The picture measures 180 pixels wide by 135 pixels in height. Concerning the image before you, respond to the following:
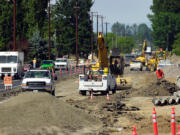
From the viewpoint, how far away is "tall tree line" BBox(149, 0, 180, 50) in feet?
461

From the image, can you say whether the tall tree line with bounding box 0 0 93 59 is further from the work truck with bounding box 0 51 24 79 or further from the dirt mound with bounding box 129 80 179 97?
the dirt mound with bounding box 129 80 179 97

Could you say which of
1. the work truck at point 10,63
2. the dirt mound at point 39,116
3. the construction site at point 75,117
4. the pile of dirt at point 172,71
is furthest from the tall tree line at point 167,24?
the dirt mound at point 39,116

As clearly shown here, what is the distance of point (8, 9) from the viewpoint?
83.9 metres

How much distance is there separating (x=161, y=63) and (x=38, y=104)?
175 feet

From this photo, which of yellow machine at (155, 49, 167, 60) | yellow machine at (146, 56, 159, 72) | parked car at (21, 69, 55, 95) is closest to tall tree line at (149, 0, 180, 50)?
yellow machine at (155, 49, 167, 60)

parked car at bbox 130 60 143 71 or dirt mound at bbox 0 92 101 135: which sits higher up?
parked car at bbox 130 60 143 71

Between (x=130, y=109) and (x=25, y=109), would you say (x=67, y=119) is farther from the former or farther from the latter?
(x=130, y=109)

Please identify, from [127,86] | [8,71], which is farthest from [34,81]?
[8,71]

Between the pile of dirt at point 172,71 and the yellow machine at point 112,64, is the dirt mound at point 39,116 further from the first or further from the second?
the pile of dirt at point 172,71

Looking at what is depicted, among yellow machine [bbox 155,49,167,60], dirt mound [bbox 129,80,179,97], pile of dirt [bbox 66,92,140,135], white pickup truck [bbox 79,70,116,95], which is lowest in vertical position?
pile of dirt [bbox 66,92,140,135]

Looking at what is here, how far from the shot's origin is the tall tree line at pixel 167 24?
140 meters

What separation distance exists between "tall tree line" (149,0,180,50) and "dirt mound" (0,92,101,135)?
120239 millimetres

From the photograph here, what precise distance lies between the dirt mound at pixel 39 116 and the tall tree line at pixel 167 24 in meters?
120

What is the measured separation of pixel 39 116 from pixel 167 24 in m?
128
